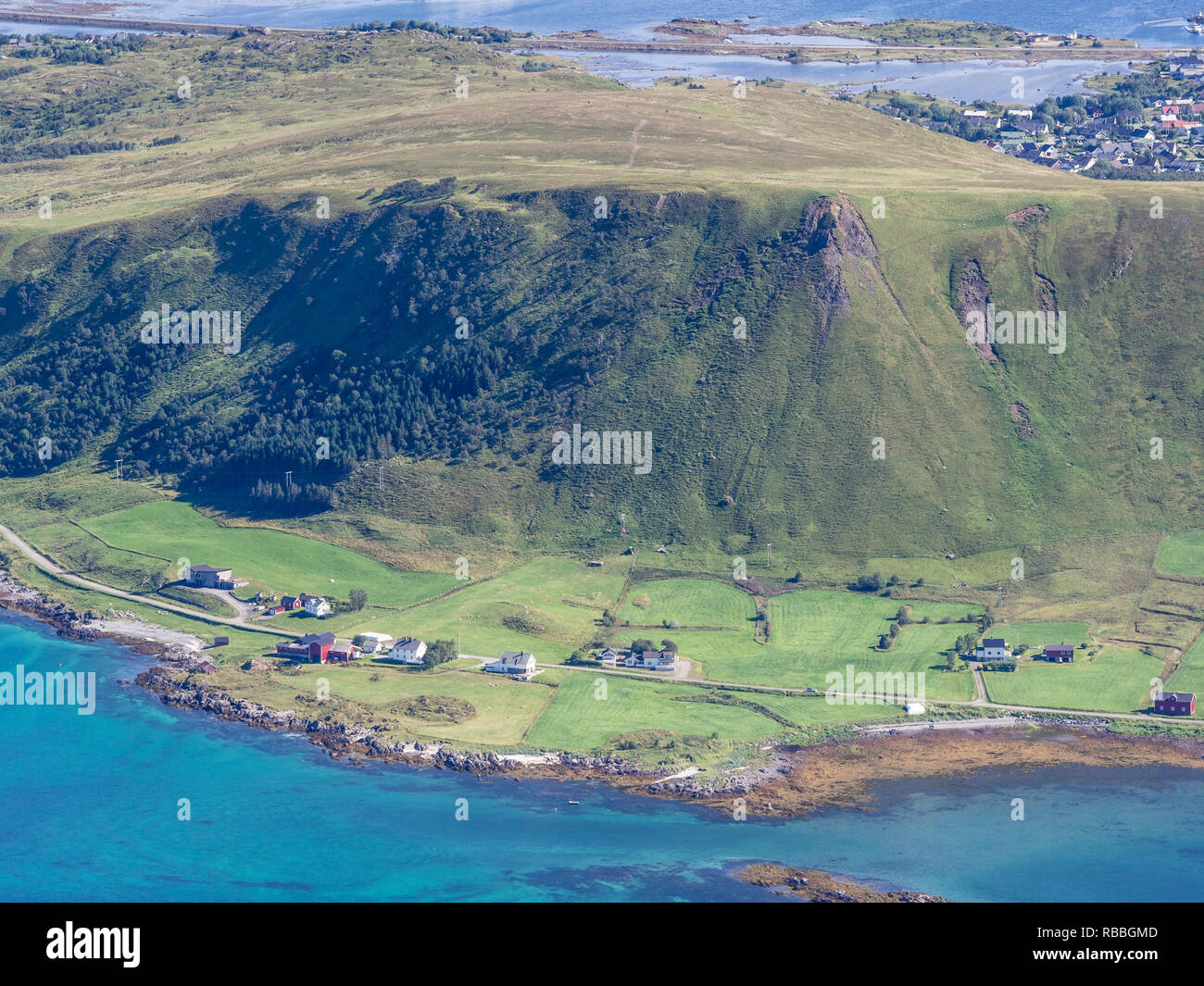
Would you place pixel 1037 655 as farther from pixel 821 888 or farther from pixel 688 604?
pixel 821 888

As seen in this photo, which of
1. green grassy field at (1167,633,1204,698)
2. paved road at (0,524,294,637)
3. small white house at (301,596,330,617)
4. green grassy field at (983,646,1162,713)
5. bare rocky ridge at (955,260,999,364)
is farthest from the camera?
bare rocky ridge at (955,260,999,364)

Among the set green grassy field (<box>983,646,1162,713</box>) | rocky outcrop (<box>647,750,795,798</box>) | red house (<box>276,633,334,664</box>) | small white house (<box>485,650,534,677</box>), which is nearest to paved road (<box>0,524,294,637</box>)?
red house (<box>276,633,334,664</box>)

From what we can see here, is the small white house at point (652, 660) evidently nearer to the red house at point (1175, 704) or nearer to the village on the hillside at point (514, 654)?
the village on the hillside at point (514, 654)

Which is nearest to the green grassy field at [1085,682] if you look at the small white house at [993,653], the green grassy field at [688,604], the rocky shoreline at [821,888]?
the small white house at [993,653]

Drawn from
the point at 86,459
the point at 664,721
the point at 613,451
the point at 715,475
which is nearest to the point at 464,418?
the point at 613,451

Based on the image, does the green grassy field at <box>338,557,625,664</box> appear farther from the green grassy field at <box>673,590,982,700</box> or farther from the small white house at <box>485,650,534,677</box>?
the green grassy field at <box>673,590,982,700</box>

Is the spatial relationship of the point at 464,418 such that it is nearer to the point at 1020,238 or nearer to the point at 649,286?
the point at 649,286
